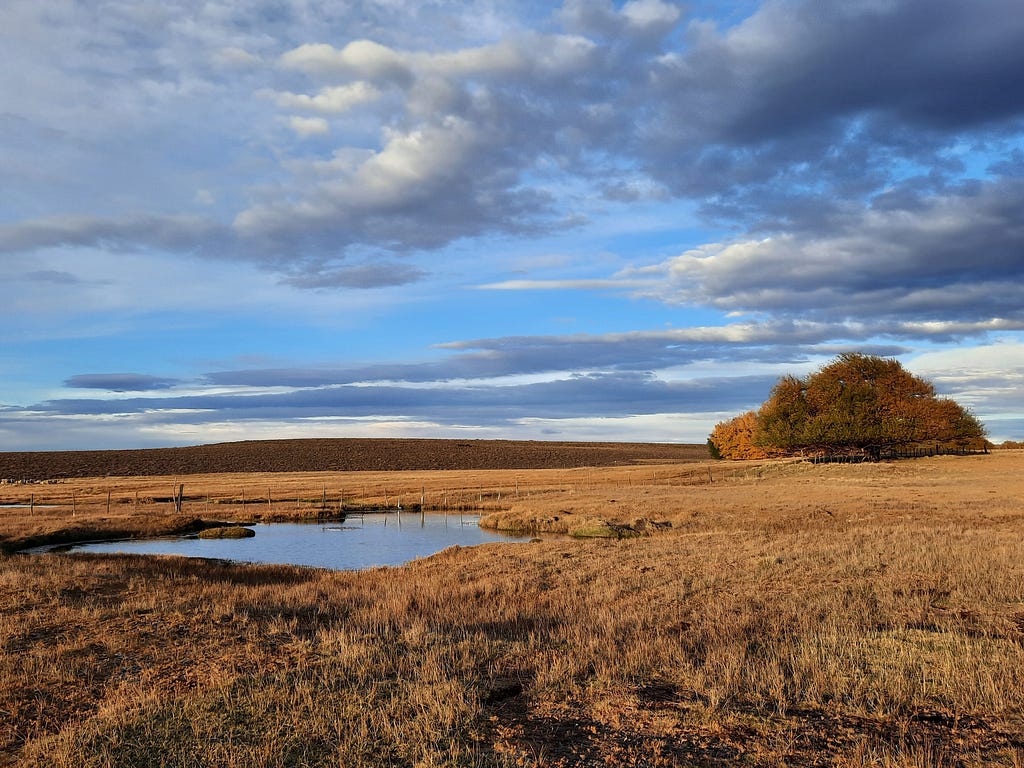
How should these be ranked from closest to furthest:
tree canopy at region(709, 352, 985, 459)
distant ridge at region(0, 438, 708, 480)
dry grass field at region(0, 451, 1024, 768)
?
dry grass field at region(0, 451, 1024, 768)
tree canopy at region(709, 352, 985, 459)
distant ridge at region(0, 438, 708, 480)

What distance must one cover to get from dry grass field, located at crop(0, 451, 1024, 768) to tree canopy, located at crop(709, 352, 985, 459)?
216 ft

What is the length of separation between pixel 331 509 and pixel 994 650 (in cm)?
4722

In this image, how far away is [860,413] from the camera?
83.2 metres

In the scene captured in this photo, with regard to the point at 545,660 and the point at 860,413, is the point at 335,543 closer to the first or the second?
the point at 545,660

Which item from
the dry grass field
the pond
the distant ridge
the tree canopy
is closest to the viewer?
the dry grass field

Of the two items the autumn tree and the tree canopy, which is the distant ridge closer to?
the autumn tree

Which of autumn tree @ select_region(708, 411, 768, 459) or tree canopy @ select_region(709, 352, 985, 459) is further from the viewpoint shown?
autumn tree @ select_region(708, 411, 768, 459)

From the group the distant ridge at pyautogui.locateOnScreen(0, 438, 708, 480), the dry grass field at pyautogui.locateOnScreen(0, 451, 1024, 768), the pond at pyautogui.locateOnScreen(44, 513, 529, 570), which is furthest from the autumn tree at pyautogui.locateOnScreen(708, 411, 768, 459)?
the dry grass field at pyautogui.locateOnScreen(0, 451, 1024, 768)

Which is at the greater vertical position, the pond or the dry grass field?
the dry grass field

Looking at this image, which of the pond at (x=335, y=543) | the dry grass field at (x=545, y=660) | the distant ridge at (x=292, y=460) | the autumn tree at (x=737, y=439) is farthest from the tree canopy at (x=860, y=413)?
the dry grass field at (x=545, y=660)

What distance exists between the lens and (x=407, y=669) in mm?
9664

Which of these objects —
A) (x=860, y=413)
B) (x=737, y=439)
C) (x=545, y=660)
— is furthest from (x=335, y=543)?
(x=737, y=439)

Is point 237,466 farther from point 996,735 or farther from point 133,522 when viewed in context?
point 996,735

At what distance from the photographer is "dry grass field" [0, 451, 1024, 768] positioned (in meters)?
7.25
